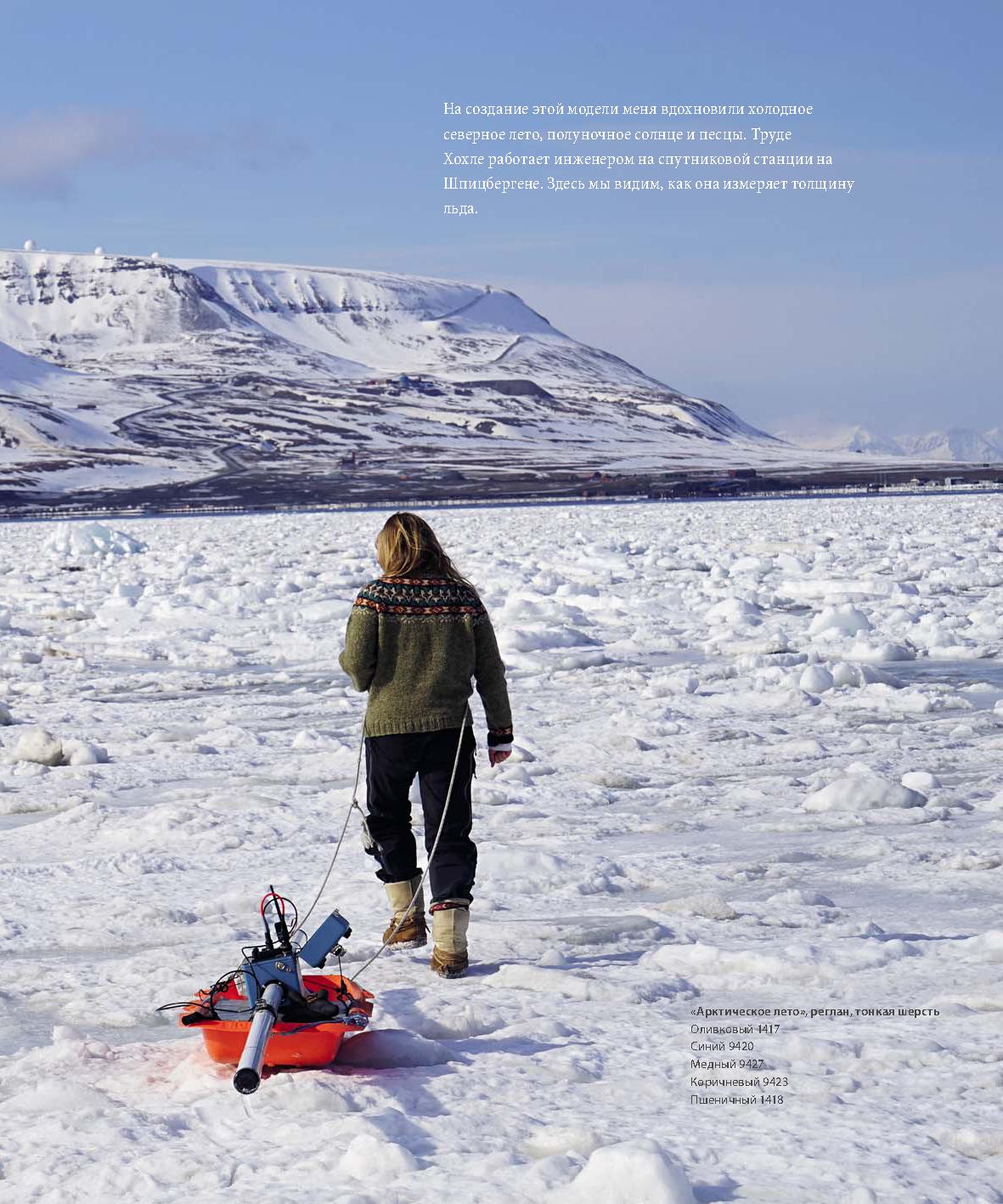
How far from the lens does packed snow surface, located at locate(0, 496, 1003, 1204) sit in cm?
292

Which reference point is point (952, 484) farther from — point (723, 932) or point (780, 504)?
point (723, 932)

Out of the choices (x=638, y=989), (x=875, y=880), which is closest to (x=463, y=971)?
(x=638, y=989)

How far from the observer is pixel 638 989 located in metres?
3.98

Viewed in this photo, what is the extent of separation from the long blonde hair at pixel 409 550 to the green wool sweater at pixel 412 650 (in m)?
0.03

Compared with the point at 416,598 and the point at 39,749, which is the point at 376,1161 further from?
the point at 39,749

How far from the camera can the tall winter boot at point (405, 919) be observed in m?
4.42

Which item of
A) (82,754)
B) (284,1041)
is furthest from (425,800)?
(82,754)

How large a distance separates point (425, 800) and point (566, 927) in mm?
631

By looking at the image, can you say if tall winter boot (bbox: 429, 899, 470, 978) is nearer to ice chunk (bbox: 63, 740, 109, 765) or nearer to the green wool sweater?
the green wool sweater

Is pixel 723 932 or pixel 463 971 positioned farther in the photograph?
pixel 723 932

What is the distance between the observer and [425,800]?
174 inches

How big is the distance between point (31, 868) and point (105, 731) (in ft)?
10.6

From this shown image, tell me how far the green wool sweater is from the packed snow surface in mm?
707

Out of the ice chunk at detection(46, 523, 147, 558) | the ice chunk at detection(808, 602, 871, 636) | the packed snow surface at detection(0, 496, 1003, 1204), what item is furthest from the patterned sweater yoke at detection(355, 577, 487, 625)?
the ice chunk at detection(46, 523, 147, 558)
